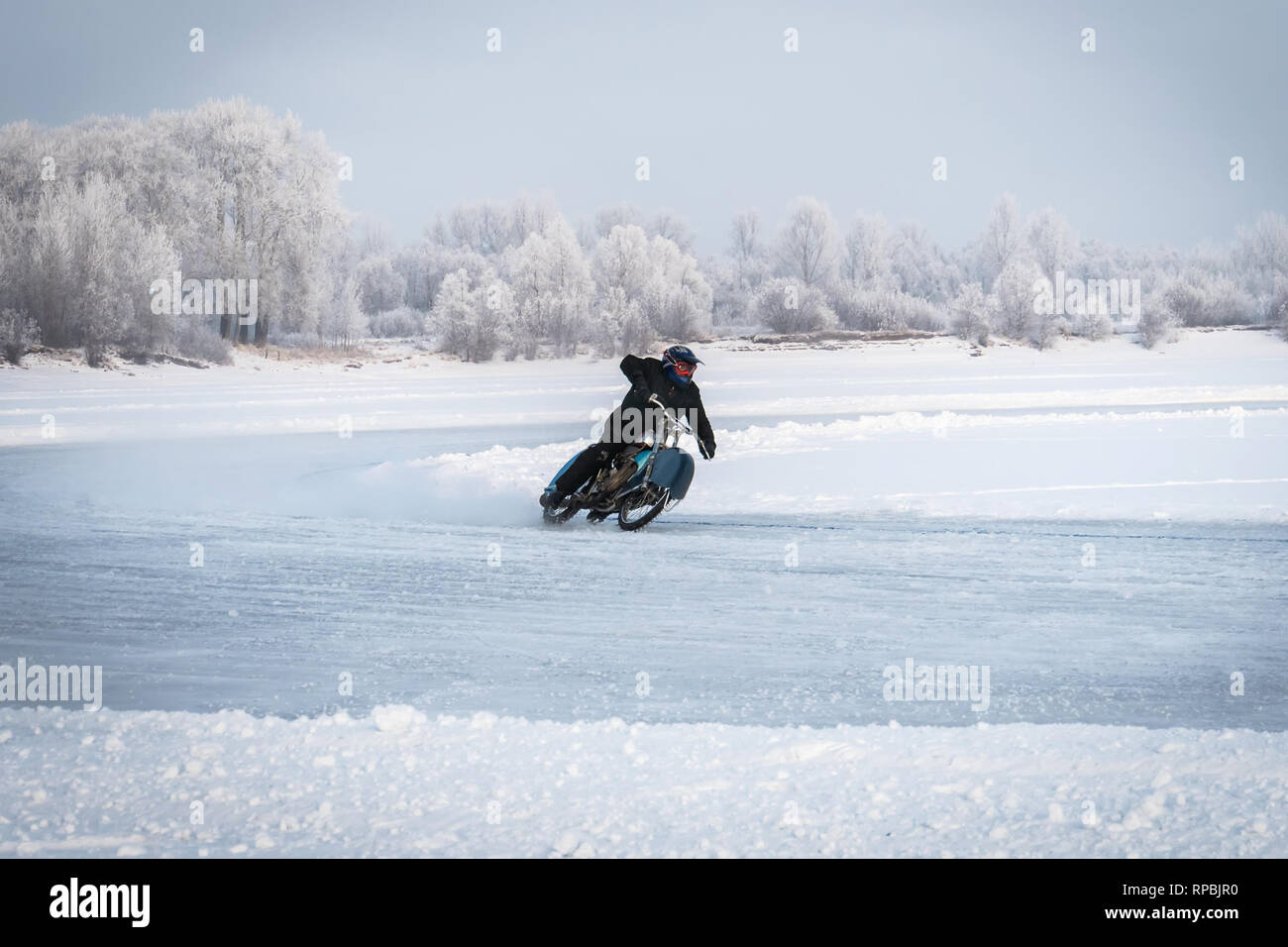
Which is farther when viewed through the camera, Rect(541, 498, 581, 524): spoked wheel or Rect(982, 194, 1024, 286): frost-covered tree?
Rect(982, 194, 1024, 286): frost-covered tree

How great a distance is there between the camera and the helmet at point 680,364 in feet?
35.5

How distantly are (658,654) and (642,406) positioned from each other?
4.56 meters

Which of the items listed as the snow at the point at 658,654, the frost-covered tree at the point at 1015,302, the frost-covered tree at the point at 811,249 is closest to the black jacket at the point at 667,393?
the snow at the point at 658,654

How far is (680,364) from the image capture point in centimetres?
1086

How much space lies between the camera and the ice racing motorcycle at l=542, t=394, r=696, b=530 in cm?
1093

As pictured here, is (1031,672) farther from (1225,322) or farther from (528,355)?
(1225,322)

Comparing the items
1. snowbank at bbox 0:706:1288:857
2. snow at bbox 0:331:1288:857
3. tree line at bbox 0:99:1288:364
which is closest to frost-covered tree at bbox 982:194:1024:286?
tree line at bbox 0:99:1288:364

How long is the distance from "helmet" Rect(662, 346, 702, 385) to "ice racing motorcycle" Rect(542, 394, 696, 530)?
0.26 m

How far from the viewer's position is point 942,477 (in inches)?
567

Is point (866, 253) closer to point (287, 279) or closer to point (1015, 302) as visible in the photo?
point (1015, 302)

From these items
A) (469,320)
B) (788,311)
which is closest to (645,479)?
(469,320)

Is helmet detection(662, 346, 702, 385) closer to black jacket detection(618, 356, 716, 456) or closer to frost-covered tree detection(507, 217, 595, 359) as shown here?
black jacket detection(618, 356, 716, 456)
